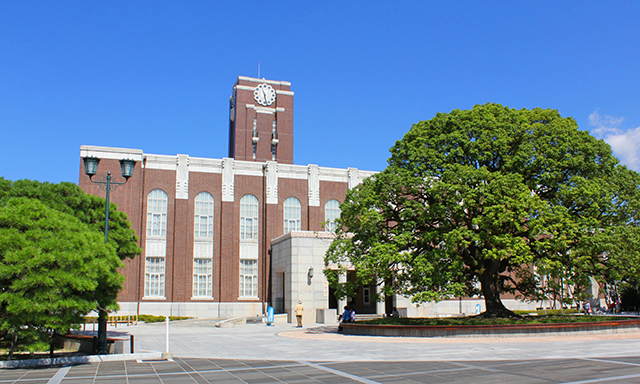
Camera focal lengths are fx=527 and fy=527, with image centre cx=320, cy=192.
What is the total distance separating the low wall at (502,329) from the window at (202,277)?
21.6 m

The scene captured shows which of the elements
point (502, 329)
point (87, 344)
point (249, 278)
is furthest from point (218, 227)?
point (502, 329)

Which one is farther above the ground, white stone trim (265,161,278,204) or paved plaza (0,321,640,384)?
white stone trim (265,161,278,204)

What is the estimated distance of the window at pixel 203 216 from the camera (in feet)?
135

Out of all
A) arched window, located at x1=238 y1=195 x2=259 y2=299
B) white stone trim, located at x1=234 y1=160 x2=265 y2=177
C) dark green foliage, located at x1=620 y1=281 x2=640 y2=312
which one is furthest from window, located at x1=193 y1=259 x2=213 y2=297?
dark green foliage, located at x1=620 y1=281 x2=640 y2=312

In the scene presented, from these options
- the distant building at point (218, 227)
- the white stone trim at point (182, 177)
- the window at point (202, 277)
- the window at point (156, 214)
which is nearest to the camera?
the distant building at point (218, 227)

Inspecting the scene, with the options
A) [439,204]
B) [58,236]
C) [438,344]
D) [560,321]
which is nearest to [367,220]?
[439,204]

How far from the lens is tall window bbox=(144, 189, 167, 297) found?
3956cm

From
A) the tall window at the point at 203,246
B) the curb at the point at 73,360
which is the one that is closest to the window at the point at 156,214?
the tall window at the point at 203,246

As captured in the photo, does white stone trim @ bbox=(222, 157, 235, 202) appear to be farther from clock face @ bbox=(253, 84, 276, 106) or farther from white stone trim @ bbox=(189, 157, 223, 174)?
clock face @ bbox=(253, 84, 276, 106)

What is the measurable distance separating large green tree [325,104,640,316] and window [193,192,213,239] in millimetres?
19788

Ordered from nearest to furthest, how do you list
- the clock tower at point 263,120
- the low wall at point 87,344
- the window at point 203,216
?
the low wall at point 87,344, the window at point 203,216, the clock tower at point 263,120

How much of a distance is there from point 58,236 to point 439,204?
14.0 metres

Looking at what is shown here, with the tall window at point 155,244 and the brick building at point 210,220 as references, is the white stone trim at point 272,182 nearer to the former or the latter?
the brick building at point 210,220

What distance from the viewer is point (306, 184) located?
4394 cm
